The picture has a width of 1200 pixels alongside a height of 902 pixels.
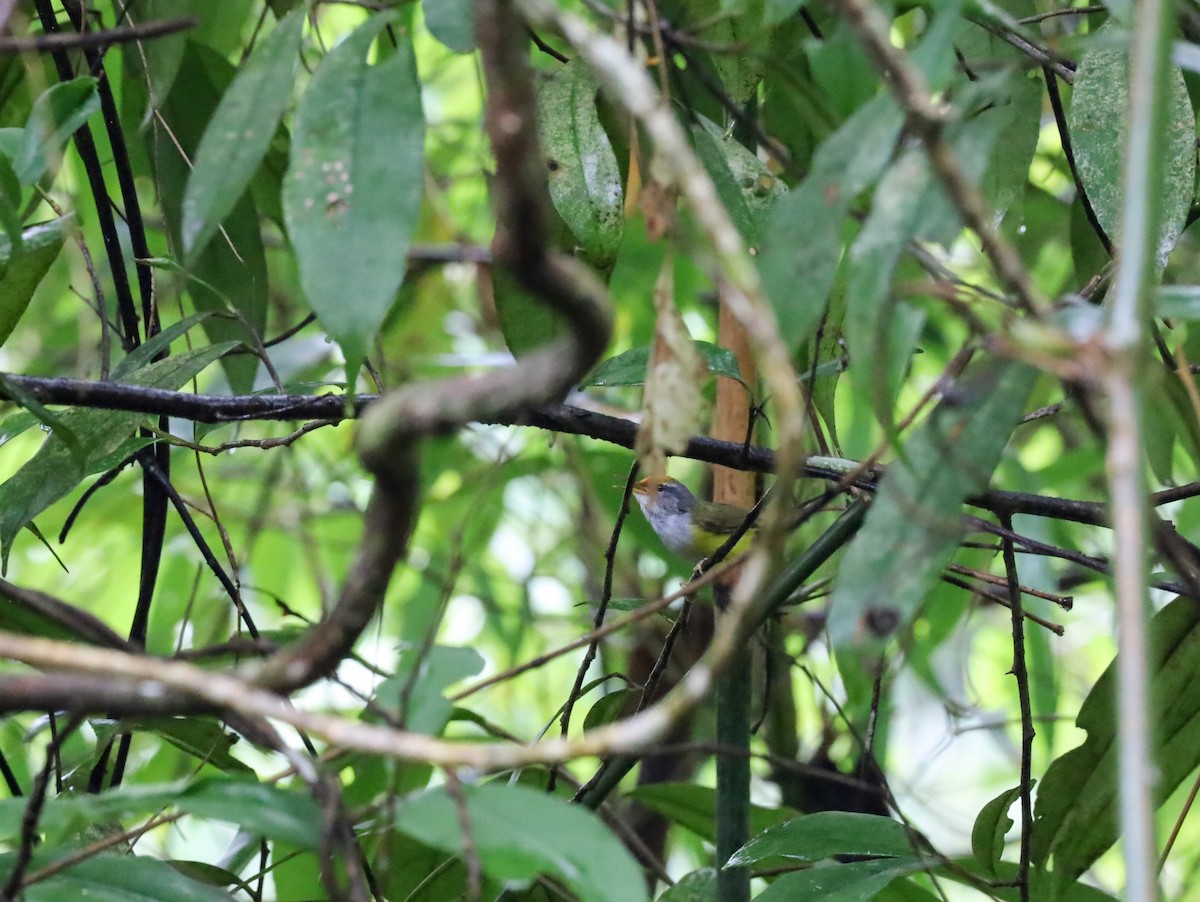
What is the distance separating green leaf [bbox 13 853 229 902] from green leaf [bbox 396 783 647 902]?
205 mm

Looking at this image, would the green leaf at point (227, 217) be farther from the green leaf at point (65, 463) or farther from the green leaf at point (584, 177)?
the green leaf at point (584, 177)

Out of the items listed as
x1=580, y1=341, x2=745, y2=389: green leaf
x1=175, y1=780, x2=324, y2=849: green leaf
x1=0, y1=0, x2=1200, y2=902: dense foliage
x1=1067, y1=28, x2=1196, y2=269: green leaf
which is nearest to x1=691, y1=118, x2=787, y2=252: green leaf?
x1=0, y1=0, x2=1200, y2=902: dense foliage

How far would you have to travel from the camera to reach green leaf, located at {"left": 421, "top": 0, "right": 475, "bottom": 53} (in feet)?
2.29

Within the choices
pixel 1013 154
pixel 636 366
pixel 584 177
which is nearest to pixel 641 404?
pixel 636 366

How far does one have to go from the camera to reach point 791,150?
1.30 m

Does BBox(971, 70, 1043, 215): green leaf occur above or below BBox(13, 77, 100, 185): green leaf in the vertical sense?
above

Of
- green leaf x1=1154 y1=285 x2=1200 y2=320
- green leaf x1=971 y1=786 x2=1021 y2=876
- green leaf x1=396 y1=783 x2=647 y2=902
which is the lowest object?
green leaf x1=396 y1=783 x2=647 y2=902

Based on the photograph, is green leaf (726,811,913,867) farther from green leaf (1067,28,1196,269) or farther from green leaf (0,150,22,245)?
green leaf (0,150,22,245)

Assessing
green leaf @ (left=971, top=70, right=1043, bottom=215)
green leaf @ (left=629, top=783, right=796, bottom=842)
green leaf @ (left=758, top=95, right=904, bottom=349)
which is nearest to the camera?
green leaf @ (left=758, top=95, right=904, bottom=349)

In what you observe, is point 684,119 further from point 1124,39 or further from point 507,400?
point 507,400

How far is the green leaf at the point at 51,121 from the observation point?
732mm

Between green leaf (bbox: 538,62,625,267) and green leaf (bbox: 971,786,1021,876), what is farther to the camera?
green leaf (bbox: 971,786,1021,876)

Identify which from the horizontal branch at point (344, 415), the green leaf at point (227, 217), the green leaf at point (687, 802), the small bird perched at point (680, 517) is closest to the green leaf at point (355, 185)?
the horizontal branch at point (344, 415)

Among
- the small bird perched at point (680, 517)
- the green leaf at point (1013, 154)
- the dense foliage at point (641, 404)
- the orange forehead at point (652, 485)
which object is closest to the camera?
the dense foliage at point (641, 404)
